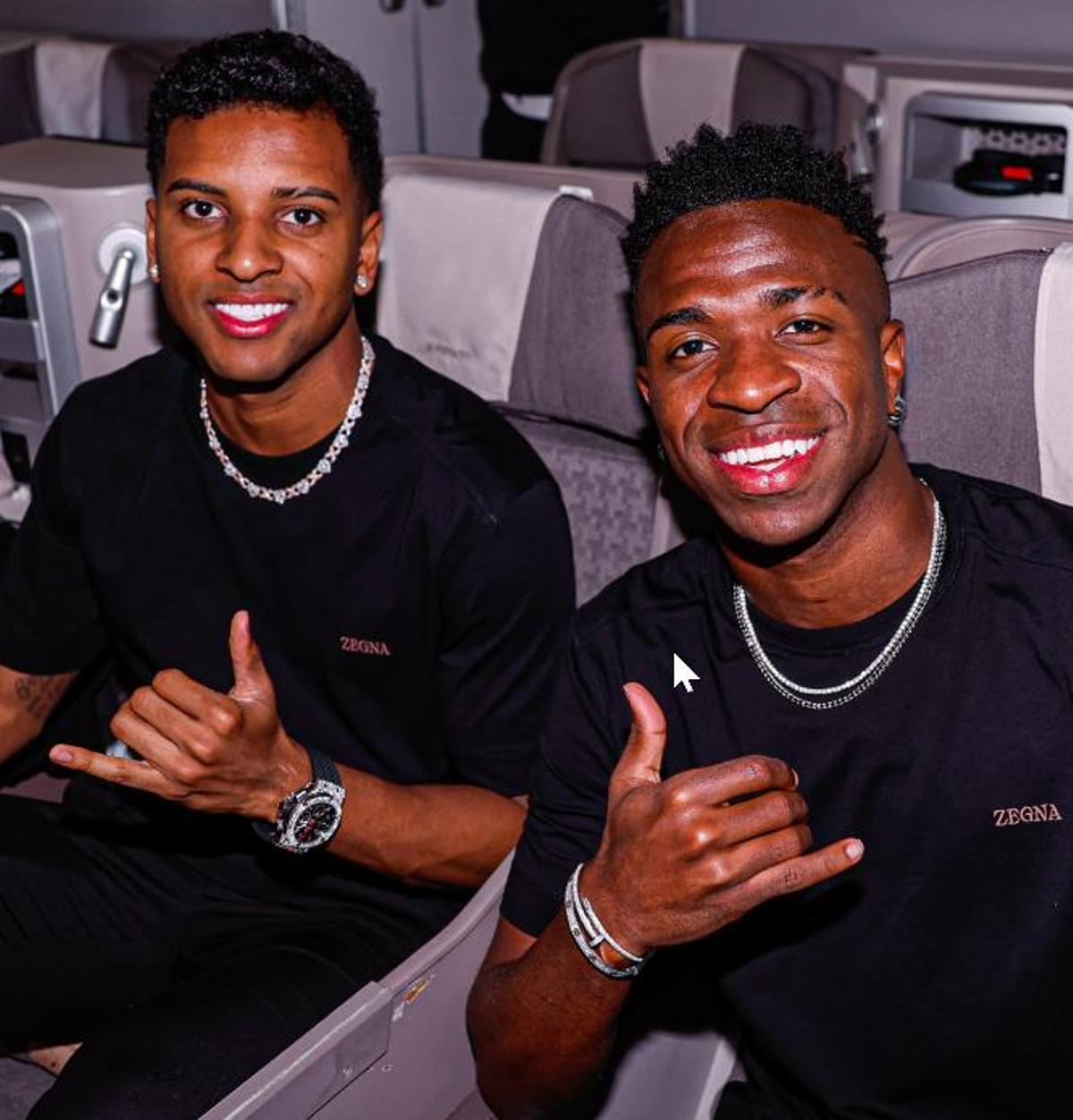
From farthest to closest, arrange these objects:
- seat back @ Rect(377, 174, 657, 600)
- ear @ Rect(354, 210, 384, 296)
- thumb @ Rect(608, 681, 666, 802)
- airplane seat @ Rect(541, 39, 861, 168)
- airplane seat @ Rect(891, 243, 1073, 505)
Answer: airplane seat @ Rect(541, 39, 861, 168) → seat back @ Rect(377, 174, 657, 600) → ear @ Rect(354, 210, 384, 296) → airplane seat @ Rect(891, 243, 1073, 505) → thumb @ Rect(608, 681, 666, 802)

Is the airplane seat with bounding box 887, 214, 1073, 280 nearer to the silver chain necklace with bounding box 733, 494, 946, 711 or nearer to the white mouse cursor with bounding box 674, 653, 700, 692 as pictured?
the silver chain necklace with bounding box 733, 494, 946, 711

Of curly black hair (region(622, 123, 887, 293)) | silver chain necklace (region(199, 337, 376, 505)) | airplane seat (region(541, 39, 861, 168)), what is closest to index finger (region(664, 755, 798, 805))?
curly black hair (region(622, 123, 887, 293))

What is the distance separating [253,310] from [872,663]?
2.41 ft

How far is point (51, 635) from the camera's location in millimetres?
1752

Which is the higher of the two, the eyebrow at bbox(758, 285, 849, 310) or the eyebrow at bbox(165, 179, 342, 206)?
the eyebrow at bbox(165, 179, 342, 206)

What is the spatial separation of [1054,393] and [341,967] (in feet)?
2.91

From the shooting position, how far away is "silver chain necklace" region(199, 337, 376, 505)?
1569 mm

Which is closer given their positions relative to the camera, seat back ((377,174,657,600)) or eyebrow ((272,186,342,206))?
eyebrow ((272,186,342,206))

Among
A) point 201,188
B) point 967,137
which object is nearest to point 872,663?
point 201,188

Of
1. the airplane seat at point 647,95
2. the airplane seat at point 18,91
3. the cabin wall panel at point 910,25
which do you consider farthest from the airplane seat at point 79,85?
the cabin wall panel at point 910,25

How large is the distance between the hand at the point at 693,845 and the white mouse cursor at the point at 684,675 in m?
0.13

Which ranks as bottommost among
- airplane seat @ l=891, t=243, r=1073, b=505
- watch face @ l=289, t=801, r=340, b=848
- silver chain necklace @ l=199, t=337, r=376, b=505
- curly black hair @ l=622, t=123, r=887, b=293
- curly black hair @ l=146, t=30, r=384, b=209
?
watch face @ l=289, t=801, r=340, b=848

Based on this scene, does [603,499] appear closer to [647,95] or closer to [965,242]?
[965,242]

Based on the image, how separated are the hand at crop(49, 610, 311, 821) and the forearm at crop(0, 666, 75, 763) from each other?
47cm
